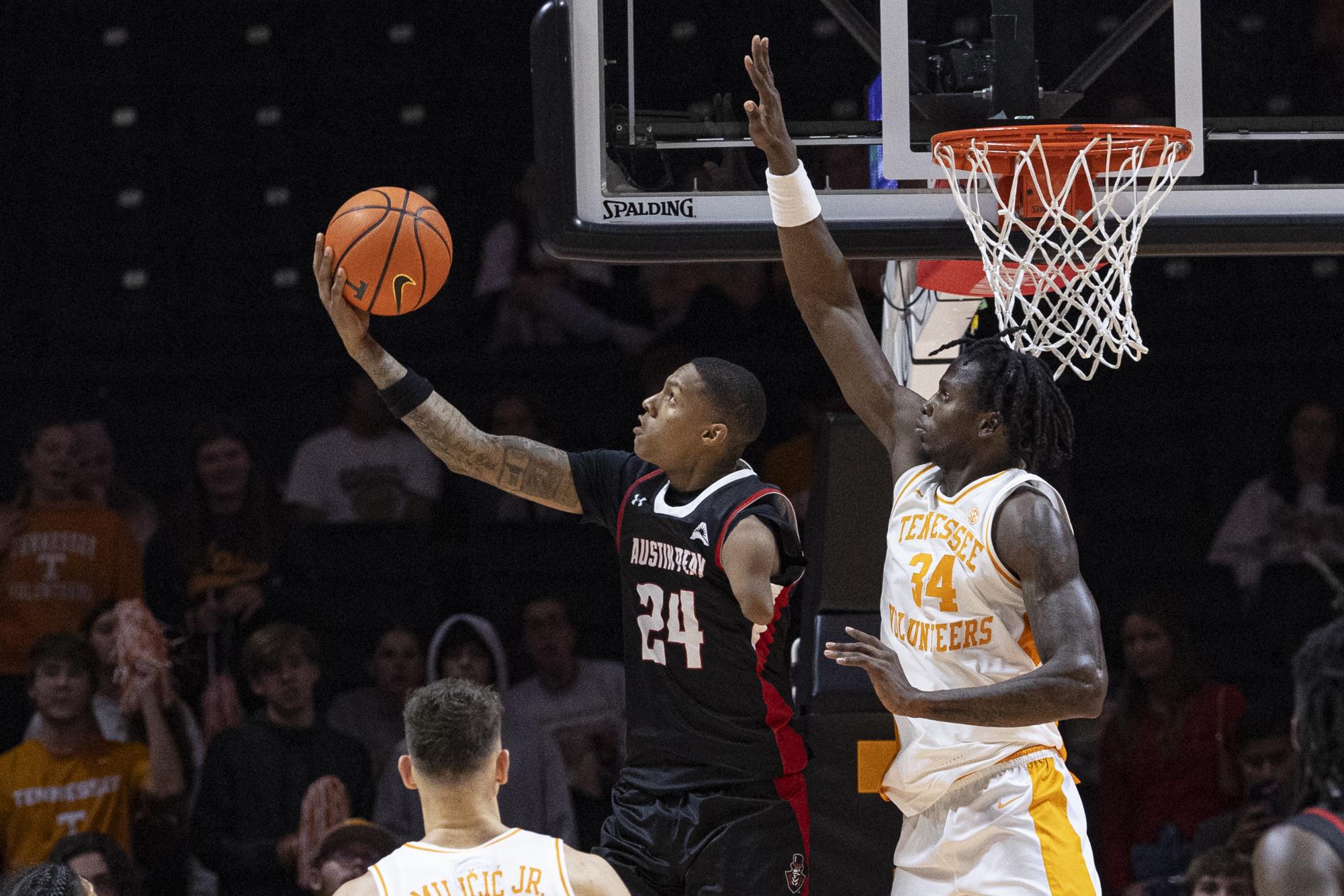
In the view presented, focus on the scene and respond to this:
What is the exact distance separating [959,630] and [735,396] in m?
0.75

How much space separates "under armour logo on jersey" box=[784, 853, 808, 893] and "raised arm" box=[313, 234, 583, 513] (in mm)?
968

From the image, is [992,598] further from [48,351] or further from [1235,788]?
[48,351]

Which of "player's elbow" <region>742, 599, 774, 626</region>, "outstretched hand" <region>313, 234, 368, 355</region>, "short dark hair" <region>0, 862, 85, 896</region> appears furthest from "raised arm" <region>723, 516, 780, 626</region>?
"short dark hair" <region>0, 862, 85, 896</region>

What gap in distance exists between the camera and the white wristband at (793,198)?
12.6ft

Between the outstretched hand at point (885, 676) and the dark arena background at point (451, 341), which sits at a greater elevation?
the dark arena background at point (451, 341)

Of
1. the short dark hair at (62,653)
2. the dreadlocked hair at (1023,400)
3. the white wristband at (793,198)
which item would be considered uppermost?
the white wristband at (793,198)

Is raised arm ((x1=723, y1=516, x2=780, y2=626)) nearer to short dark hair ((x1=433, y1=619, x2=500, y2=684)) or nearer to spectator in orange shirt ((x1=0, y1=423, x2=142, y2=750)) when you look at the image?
short dark hair ((x1=433, y1=619, x2=500, y2=684))

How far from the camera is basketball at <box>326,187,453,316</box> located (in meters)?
3.79

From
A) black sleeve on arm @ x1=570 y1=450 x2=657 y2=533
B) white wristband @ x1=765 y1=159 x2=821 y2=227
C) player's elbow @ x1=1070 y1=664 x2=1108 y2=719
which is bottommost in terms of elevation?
player's elbow @ x1=1070 y1=664 x2=1108 y2=719

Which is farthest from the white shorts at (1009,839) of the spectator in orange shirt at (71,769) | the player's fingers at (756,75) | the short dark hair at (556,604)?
the spectator in orange shirt at (71,769)

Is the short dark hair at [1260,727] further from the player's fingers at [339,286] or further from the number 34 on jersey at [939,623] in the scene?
the player's fingers at [339,286]

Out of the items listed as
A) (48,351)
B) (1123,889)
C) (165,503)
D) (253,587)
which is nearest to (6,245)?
Answer: (48,351)

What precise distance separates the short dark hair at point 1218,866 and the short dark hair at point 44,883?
3739mm

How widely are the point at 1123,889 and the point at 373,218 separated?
3987mm
